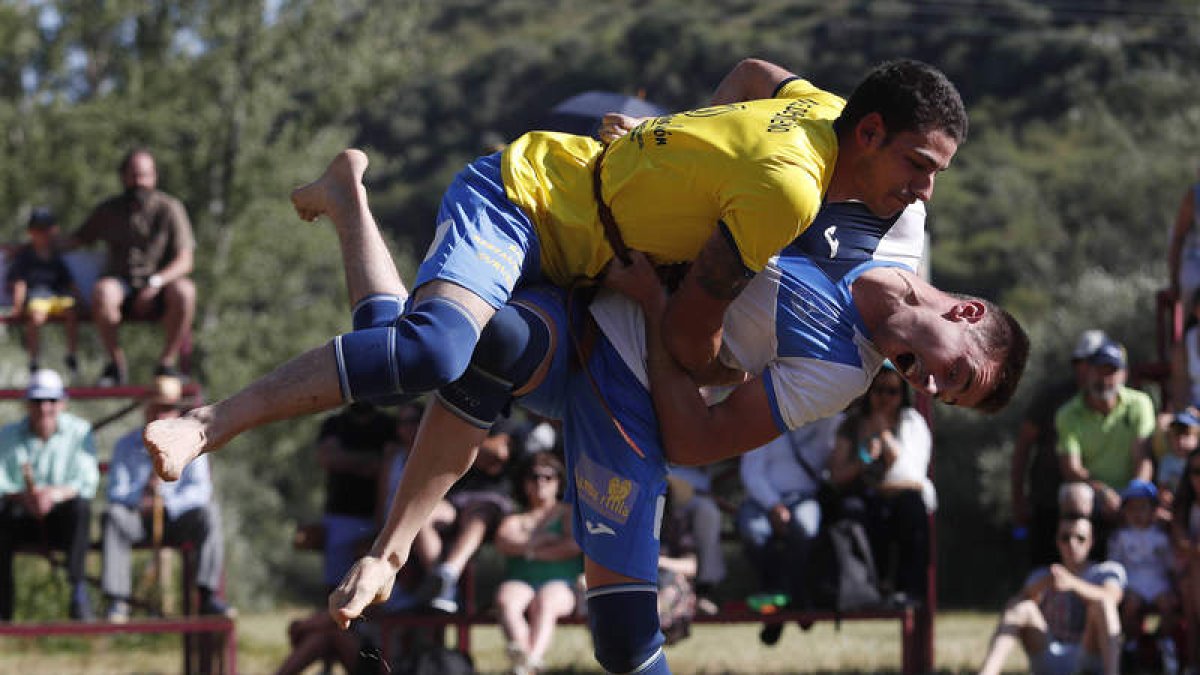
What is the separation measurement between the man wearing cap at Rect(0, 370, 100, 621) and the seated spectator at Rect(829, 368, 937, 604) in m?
3.86

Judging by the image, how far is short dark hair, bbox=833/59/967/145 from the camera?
4.53 metres

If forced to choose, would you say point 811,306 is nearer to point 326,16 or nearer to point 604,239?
point 604,239

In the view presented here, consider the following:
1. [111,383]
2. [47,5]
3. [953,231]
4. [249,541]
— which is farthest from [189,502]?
[953,231]

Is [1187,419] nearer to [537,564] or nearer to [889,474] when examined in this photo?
[889,474]

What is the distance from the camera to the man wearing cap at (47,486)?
30.2 feet

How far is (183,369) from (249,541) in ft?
44.2

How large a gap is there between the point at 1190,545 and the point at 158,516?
5120mm

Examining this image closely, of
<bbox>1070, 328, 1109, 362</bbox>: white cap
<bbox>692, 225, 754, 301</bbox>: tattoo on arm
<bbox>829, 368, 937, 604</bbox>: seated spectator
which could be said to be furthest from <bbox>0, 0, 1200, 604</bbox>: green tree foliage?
<bbox>692, 225, 754, 301</bbox>: tattoo on arm

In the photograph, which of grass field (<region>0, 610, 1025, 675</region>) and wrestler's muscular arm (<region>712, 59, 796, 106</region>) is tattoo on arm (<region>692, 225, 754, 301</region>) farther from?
grass field (<region>0, 610, 1025, 675</region>)

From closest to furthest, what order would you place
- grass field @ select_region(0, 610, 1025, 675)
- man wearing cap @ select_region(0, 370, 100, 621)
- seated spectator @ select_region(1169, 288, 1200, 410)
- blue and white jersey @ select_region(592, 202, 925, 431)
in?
blue and white jersey @ select_region(592, 202, 925, 431) → man wearing cap @ select_region(0, 370, 100, 621) → seated spectator @ select_region(1169, 288, 1200, 410) → grass field @ select_region(0, 610, 1025, 675)

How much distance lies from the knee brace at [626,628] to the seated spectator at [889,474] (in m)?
3.76

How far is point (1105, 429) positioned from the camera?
30.4 ft

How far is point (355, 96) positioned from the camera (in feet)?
97.4

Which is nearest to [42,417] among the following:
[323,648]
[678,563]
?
[323,648]
